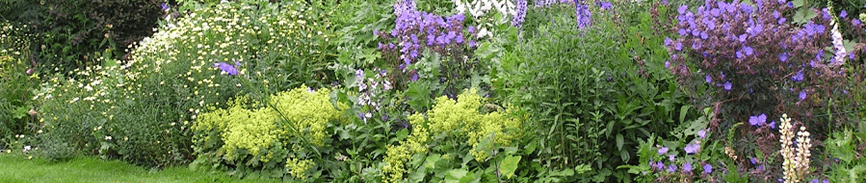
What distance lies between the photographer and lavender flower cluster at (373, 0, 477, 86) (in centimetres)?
515

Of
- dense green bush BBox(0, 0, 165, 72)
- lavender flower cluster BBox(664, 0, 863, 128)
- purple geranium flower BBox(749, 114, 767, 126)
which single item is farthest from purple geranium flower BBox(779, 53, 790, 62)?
dense green bush BBox(0, 0, 165, 72)

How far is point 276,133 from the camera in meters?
5.29

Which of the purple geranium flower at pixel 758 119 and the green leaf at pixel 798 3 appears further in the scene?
the green leaf at pixel 798 3

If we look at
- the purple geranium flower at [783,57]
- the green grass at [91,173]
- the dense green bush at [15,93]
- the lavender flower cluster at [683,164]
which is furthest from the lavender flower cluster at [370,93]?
the dense green bush at [15,93]

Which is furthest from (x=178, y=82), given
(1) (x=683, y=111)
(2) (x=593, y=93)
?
(1) (x=683, y=111)

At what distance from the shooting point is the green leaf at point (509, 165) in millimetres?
4285

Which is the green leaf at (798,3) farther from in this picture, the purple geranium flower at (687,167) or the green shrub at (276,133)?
the green shrub at (276,133)

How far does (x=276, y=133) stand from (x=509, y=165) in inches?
62.9

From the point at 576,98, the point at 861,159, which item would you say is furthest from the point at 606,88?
the point at 861,159

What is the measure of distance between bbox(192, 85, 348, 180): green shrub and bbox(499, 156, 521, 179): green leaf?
4.03 ft

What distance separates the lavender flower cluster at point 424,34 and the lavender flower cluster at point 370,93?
0.67 ft

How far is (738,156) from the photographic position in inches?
156

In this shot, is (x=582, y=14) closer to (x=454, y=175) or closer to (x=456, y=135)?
(x=456, y=135)

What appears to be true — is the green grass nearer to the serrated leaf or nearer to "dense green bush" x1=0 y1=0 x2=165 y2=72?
the serrated leaf
